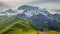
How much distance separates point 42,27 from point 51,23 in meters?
0.22

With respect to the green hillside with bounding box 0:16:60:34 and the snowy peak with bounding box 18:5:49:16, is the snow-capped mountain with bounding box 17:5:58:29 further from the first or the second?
the green hillside with bounding box 0:16:60:34

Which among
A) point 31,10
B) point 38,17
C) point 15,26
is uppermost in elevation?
point 31,10

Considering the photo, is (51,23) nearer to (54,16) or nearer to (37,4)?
(54,16)

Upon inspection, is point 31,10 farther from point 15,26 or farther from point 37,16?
point 15,26

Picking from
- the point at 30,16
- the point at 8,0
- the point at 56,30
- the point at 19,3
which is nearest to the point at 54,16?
the point at 56,30

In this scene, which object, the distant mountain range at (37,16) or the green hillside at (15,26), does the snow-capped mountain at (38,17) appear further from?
the green hillside at (15,26)

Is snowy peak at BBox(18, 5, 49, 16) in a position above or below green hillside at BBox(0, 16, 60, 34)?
above

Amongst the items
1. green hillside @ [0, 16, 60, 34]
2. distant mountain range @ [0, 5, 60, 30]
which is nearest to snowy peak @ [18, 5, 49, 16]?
distant mountain range @ [0, 5, 60, 30]

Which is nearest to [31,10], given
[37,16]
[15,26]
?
[37,16]

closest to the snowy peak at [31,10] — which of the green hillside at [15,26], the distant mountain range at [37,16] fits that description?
the distant mountain range at [37,16]

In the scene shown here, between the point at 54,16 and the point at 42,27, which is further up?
Result: the point at 54,16

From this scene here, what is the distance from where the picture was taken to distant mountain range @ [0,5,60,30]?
3223 mm

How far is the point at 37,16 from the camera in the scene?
328cm

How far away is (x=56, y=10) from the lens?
10.8 feet
